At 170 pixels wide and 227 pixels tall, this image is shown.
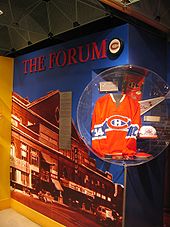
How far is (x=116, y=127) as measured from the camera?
2014 millimetres

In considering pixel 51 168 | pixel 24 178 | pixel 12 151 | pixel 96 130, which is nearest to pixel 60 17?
pixel 96 130

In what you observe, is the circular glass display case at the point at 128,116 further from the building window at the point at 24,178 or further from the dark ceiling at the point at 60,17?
the building window at the point at 24,178

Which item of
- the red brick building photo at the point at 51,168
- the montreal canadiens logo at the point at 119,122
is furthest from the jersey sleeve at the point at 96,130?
the red brick building photo at the point at 51,168

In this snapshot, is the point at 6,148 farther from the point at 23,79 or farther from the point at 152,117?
the point at 152,117

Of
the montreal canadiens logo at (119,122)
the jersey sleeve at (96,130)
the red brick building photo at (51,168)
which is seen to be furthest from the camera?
the red brick building photo at (51,168)

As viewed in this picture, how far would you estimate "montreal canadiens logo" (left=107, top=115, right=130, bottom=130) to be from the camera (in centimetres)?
200

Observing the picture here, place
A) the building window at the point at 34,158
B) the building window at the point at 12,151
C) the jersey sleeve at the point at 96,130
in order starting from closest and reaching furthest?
the jersey sleeve at the point at 96,130
the building window at the point at 34,158
the building window at the point at 12,151

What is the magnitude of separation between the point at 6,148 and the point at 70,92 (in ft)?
5.04

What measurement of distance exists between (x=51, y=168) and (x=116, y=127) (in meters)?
1.25

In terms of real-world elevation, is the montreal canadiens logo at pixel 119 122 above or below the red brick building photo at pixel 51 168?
above

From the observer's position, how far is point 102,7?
2.18 m

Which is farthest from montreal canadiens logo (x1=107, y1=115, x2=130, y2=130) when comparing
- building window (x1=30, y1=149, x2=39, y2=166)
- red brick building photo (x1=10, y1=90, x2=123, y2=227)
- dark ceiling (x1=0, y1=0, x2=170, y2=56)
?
building window (x1=30, y1=149, x2=39, y2=166)

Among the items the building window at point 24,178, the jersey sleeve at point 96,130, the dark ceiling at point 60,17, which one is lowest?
the building window at point 24,178

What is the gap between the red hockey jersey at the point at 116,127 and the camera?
2006 millimetres
